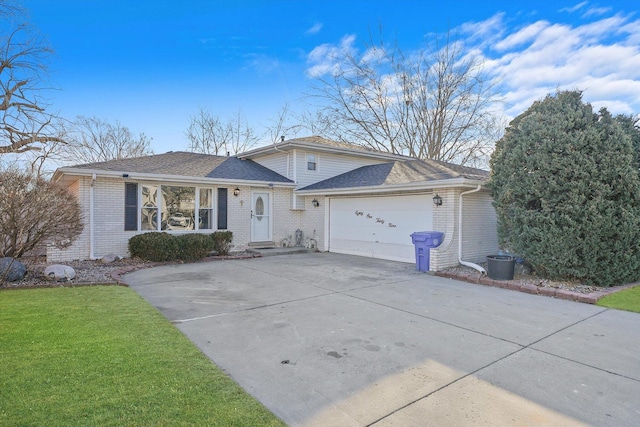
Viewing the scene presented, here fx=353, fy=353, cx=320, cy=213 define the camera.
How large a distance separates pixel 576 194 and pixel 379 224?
221 inches

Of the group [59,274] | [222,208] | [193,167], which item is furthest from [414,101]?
[59,274]

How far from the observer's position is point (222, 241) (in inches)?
464

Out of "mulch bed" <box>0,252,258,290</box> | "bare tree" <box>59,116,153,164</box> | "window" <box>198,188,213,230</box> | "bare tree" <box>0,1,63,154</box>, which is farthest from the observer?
"bare tree" <box>59,116,153,164</box>

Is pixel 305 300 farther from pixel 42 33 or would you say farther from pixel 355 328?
pixel 42 33

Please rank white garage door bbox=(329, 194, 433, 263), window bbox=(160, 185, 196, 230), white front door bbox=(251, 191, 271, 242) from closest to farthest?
1. white garage door bbox=(329, 194, 433, 263)
2. window bbox=(160, 185, 196, 230)
3. white front door bbox=(251, 191, 271, 242)

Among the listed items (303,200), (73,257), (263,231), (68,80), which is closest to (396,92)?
(303,200)

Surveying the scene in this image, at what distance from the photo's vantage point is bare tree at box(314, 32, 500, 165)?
2205cm

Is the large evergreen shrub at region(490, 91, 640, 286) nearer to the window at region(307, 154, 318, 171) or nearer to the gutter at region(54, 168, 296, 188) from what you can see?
the window at region(307, 154, 318, 171)

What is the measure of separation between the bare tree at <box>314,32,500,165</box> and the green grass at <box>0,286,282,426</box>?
20.3m

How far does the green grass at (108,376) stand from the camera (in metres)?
2.56

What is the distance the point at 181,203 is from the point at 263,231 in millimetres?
3195

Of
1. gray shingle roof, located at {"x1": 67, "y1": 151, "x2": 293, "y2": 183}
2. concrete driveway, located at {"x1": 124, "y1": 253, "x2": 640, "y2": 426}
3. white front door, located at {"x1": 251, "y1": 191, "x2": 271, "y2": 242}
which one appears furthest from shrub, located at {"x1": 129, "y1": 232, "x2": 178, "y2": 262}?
white front door, located at {"x1": 251, "y1": 191, "x2": 271, "y2": 242}

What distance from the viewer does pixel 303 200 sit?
14281mm

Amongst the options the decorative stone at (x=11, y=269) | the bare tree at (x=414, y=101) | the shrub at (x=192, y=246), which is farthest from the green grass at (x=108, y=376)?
the bare tree at (x=414, y=101)
